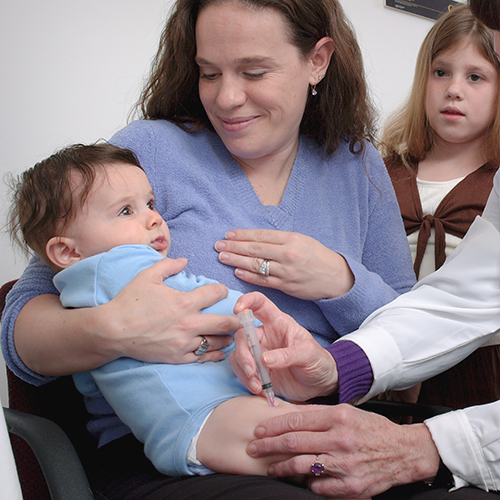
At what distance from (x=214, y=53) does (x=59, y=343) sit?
83cm

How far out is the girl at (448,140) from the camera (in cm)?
187

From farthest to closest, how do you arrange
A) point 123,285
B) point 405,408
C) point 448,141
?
point 448,141, point 405,408, point 123,285

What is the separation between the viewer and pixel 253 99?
1.31 meters

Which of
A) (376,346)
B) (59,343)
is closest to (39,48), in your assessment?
(59,343)

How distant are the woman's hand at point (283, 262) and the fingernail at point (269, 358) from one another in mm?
380

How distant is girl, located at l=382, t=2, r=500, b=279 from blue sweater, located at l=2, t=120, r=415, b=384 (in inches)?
14.8

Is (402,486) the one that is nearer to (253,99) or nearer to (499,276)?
(499,276)

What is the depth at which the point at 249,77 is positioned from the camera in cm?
130

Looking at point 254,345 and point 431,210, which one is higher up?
point 431,210

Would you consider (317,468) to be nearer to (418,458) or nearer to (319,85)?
(418,458)

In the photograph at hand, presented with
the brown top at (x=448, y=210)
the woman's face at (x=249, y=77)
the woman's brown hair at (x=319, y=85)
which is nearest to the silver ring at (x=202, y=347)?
the woman's face at (x=249, y=77)

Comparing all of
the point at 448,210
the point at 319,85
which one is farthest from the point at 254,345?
the point at 448,210

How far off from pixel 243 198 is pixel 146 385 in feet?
2.15

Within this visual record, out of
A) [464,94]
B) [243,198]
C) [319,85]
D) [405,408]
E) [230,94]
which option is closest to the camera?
[405,408]
